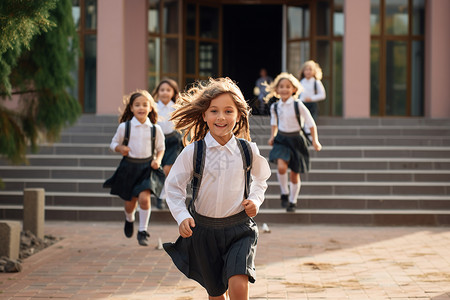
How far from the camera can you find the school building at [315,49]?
60.0 feet

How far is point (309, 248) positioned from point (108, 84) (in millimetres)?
10412

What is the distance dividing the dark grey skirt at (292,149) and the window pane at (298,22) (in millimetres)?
10323

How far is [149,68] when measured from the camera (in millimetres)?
19703

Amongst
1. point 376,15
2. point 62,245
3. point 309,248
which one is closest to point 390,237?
point 309,248

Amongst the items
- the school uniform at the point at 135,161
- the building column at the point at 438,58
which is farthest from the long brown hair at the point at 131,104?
the building column at the point at 438,58

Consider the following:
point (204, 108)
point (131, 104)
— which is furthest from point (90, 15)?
point (204, 108)

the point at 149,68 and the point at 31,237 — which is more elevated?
the point at 149,68

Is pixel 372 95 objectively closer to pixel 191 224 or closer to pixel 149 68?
pixel 149 68

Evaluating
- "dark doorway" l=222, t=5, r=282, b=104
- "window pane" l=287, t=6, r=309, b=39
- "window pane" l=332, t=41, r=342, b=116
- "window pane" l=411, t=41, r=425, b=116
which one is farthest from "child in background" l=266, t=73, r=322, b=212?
"dark doorway" l=222, t=5, r=282, b=104

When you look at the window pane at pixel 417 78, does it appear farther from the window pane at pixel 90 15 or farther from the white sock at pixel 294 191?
the white sock at pixel 294 191

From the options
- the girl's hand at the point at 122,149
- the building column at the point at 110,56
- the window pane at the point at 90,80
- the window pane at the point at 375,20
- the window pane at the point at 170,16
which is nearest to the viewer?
the girl's hand at the point at 122,149

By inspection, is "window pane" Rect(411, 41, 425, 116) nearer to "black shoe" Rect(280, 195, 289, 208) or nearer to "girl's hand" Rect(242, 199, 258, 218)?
"black shoe" Rect(280, 195, 289, 208)

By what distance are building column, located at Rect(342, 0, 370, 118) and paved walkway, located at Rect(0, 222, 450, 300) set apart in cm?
831

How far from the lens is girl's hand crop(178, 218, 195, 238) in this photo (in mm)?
4426
